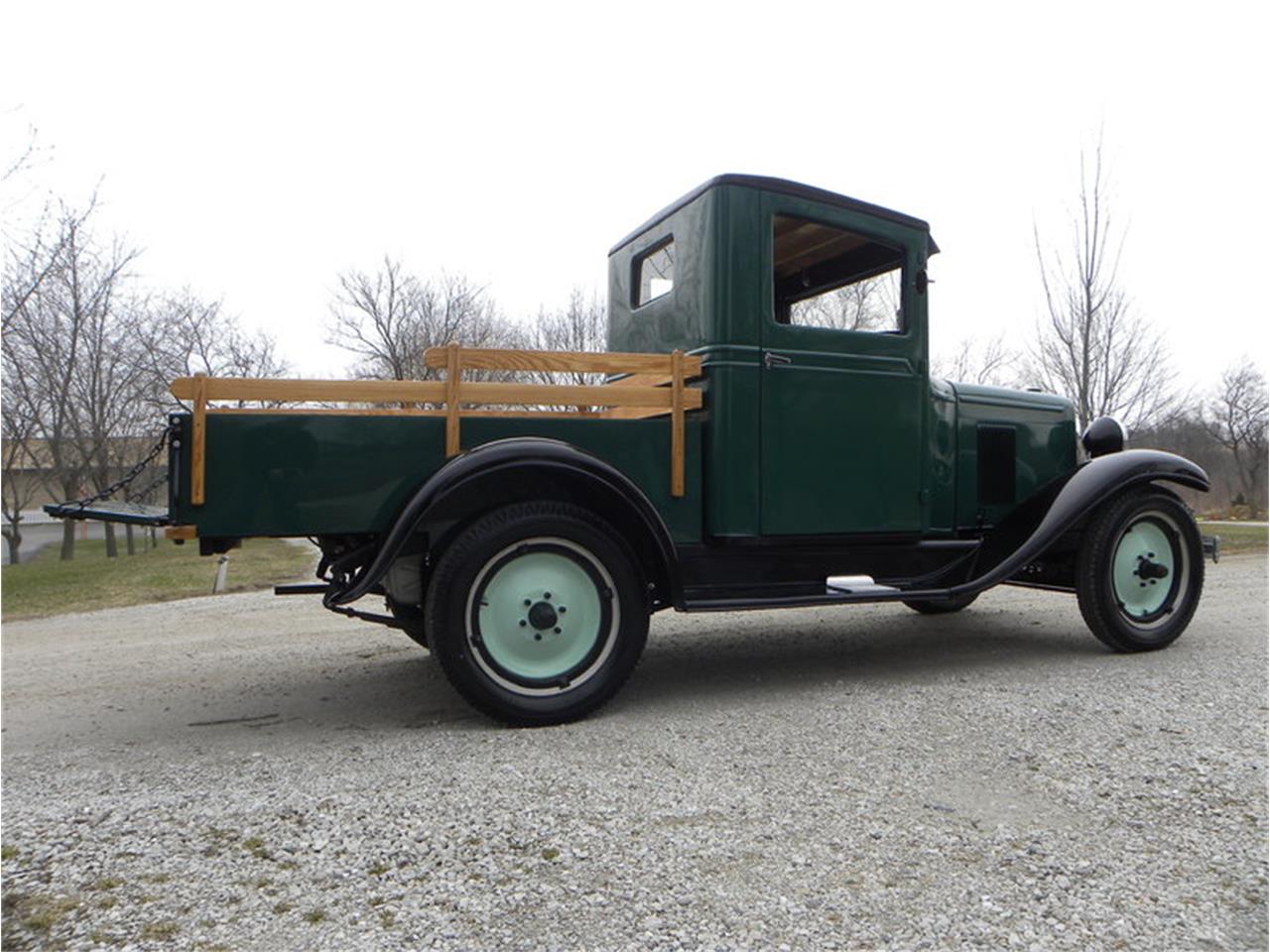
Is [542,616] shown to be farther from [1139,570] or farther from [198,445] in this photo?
[1139,570]

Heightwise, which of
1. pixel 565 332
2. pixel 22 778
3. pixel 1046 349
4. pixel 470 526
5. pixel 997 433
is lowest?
pixel 22 778

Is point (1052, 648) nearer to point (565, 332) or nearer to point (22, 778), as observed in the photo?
point (22, 778)

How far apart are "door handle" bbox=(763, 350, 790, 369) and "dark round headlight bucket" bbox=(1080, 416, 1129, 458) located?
275 cm

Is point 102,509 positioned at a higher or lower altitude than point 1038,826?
higher

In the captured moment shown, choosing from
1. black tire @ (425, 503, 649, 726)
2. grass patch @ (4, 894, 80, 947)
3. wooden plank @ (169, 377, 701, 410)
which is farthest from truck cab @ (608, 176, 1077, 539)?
grass patch @ (4, 894, 80, 947)

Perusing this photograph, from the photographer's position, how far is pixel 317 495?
3.58m

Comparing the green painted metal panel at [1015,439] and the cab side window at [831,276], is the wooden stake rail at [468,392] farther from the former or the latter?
the green painted metal panel at [1015,439]

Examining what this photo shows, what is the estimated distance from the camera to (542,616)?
375 cm

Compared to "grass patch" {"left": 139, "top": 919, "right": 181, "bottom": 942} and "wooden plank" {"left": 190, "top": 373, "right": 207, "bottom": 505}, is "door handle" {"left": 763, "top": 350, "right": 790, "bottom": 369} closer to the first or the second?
"wooden plank" {"left": 190, "top": 373, "right": 207, "bottom": 505}

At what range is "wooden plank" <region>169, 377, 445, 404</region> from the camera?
346cm

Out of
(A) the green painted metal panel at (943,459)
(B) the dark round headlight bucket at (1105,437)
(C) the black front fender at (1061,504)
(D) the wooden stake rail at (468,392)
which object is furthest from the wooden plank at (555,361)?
(B) the dark round headlight bucket at (1105,437)

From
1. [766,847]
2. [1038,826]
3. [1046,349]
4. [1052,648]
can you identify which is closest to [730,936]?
[766,847]

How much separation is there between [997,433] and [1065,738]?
8.50ft

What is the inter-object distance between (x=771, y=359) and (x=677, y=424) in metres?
0.62
